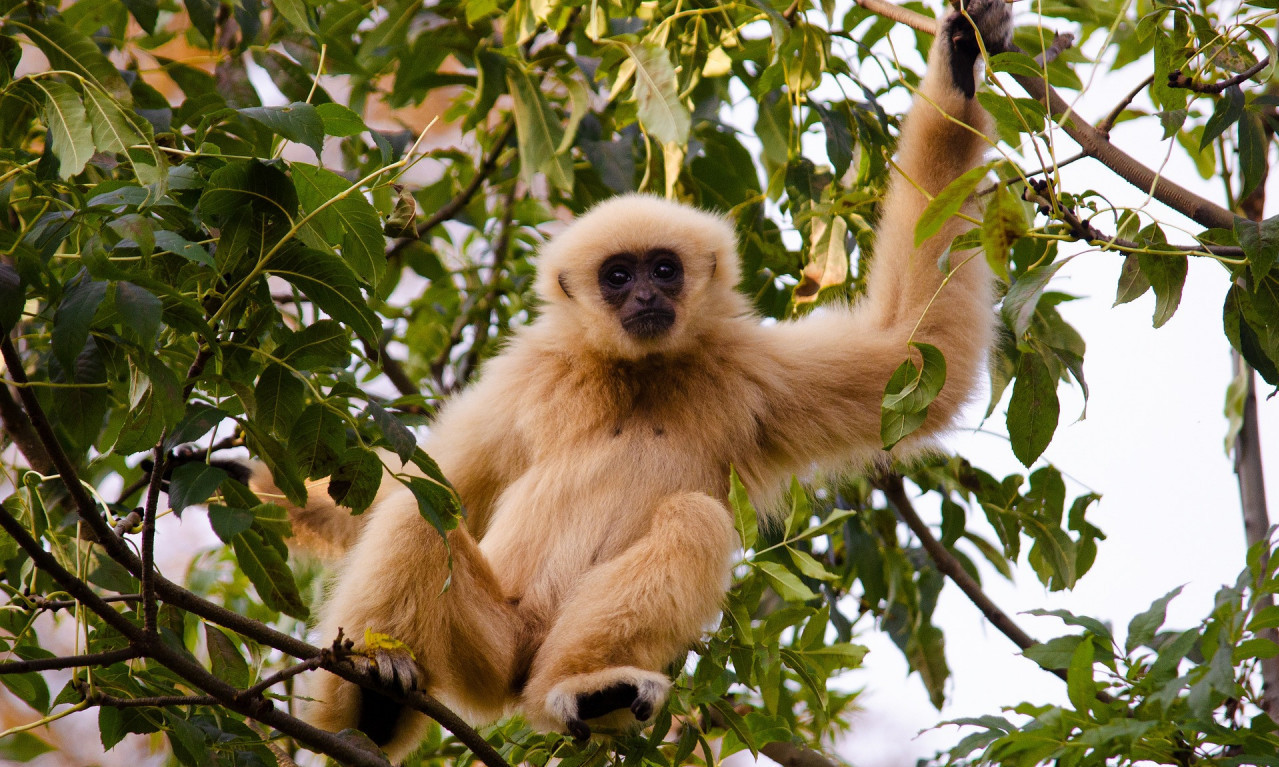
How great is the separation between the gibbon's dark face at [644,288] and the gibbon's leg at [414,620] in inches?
41.1

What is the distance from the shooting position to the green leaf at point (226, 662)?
3053 millimetres

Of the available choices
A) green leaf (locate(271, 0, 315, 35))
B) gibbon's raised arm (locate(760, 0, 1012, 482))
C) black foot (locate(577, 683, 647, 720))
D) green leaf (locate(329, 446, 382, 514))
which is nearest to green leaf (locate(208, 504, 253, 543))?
green leaf (locate(329, 446, 382, 514))

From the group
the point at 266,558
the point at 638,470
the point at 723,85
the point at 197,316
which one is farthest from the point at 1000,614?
the point at 197,316

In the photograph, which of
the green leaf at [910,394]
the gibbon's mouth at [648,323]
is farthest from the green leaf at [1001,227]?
the gibbon's mouth at [648,323]

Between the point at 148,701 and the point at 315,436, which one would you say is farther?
the point at 315,436

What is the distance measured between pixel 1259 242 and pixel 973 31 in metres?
1.41

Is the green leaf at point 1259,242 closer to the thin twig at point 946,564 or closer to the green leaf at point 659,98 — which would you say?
the green leaf at point 659,98

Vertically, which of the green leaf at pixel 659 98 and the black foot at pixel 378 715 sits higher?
the green leaf at pixel 659 98

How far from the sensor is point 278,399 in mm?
2502

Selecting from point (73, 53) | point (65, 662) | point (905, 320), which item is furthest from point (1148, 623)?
point (73, 53)

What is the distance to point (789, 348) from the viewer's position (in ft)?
13.1

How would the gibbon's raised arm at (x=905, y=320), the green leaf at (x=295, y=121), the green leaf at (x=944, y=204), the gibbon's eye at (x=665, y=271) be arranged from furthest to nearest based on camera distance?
the gibbon's eye at (x=665, y=271), the gibbon's raised arm at (x=905, y=320), the green leaf at (x=295, y=121), the green leaf at (x=944, y=204)

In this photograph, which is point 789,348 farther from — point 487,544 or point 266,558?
point 266,558

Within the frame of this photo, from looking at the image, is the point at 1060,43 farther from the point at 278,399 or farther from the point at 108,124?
the point at 108,124
